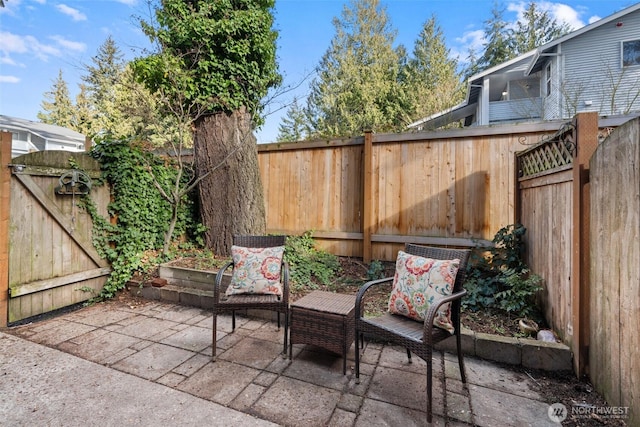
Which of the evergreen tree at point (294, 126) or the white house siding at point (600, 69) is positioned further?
the evergreen tree at point (294, 126)

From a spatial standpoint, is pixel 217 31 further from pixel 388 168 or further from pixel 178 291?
pixel 178 291

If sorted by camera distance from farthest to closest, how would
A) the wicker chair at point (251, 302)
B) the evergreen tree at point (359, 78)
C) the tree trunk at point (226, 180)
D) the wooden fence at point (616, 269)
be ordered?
1. the evergreen tree at point (359, 78)
2. the tree trunk at point (226, 180)
3. the wicker chair at point (251, 302)
4. the wooden fence at point (616, 269)

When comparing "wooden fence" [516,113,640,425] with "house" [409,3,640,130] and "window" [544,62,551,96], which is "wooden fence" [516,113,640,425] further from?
"window" [544,62,551,96]

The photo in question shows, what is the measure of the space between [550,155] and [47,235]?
4.83 metres

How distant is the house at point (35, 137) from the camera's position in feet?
31.6

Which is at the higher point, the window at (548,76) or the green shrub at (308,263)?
the window at (548,76)

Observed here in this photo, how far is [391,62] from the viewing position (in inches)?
564

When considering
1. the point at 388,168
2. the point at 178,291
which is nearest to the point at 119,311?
the point at 178,291

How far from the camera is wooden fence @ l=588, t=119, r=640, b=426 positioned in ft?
4.73

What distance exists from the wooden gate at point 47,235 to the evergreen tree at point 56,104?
19.6 metres

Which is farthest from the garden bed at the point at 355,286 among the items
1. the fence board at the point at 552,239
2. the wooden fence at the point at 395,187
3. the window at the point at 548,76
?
the window at the point at 548,76

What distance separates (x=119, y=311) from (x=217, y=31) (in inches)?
141

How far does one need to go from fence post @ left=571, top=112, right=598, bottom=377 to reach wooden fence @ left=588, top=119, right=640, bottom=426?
37 millimetres

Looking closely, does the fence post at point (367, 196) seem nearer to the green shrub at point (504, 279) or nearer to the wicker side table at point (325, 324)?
the green shrub at point (504, 279)
